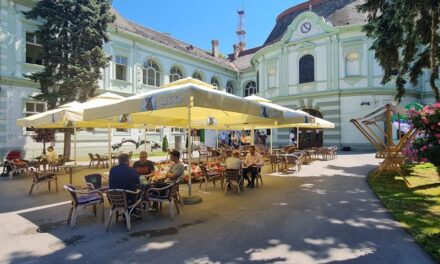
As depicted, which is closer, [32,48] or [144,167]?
[144,167]

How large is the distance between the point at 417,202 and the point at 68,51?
17.5 meters

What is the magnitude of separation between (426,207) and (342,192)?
220 centimetres

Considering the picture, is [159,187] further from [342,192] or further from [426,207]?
[426,207]

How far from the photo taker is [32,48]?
60.5 ft

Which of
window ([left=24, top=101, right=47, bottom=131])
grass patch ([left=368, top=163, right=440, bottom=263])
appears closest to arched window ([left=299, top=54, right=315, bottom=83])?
grass patch ([left=368, top=163, right=440, bottom=263])

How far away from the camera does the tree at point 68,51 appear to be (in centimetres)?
1631

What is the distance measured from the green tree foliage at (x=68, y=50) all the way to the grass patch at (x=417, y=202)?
1501 cm

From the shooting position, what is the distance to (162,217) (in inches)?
246

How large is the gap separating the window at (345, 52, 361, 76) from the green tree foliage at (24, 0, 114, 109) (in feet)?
62.1

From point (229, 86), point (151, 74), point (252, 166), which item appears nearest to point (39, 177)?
point (252, 166)

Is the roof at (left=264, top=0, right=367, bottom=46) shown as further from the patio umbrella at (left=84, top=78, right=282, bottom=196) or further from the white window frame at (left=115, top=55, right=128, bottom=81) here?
the patio umbrella at (left=84, top=78, right=282, bottom=196)

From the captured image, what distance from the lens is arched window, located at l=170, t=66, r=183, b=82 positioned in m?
28.9

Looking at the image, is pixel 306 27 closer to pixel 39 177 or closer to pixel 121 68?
pixel 121 68

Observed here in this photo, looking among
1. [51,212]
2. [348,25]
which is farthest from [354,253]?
[348,25]
